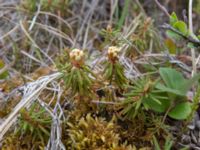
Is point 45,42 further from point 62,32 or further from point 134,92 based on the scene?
point 134,92

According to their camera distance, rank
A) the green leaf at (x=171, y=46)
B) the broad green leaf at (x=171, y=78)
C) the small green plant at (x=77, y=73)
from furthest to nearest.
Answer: the green leaf at (x=171, y=46)
the broad green leaf at (x=171, y=78)
the small green plant at (x=77, y=73)

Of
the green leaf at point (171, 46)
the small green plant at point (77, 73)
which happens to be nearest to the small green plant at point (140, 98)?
the small green plant at point (77, 73)

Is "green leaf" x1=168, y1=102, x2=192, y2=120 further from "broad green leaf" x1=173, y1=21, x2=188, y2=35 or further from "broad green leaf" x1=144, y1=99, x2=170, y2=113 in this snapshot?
"broad green leaf" x1=173, y1=21, x2=188, y2=35

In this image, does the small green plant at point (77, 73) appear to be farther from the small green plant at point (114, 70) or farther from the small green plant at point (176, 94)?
the small green plant at point (176, 94)

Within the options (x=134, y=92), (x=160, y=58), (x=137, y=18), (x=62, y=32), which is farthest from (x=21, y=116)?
(x=137, y=18)

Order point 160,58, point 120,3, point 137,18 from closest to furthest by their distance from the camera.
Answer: point 160,58 < point 137,18 < point 120,3

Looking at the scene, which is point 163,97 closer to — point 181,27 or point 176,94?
point 176,94

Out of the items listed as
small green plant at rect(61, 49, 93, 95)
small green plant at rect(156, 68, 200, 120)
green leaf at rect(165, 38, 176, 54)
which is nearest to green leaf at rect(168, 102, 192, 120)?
small green plant at rect(156, 68, 200, 120)

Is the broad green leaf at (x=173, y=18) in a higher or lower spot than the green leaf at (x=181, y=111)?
higher
